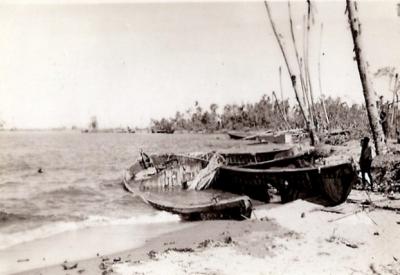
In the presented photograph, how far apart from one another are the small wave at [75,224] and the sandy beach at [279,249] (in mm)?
686

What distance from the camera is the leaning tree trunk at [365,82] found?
4312mm

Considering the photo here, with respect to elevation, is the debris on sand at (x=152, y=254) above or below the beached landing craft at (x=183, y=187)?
below

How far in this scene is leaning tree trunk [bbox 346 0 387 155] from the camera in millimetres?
4312

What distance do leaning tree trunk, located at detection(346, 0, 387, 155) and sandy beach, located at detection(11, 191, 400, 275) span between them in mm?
1061

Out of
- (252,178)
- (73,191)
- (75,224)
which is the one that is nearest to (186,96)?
(252,178)

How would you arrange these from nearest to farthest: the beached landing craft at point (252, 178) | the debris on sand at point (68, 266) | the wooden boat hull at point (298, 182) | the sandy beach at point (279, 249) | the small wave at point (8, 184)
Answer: the sandy beach at point (279, 249) → the debris on sand at point (68, 266) → the wooden boat hull at point (298, 182) → the beached landing craft at point (252, 178) → the small wave at point (8, 184)

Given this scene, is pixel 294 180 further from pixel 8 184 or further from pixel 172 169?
pixel 8 184

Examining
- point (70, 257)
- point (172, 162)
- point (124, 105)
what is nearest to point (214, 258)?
point (70, 257)

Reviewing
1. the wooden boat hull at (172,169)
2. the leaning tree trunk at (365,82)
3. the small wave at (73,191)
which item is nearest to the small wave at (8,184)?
the small wave at (73,191)

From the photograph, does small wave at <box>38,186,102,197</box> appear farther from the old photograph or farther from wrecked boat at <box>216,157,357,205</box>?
wrecked boat at <box>216,157,357,205</box>

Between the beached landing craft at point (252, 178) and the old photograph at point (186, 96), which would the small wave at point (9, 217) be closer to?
the old photograph at point (186, 96)

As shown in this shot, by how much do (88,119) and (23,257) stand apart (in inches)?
71.9

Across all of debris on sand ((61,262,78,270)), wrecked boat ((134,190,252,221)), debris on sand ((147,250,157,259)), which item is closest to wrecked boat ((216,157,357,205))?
wrecked boat ((134,190,252,221))

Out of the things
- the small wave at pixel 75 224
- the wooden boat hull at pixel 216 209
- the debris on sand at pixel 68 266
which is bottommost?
the debris on sand at pixel 68 266
